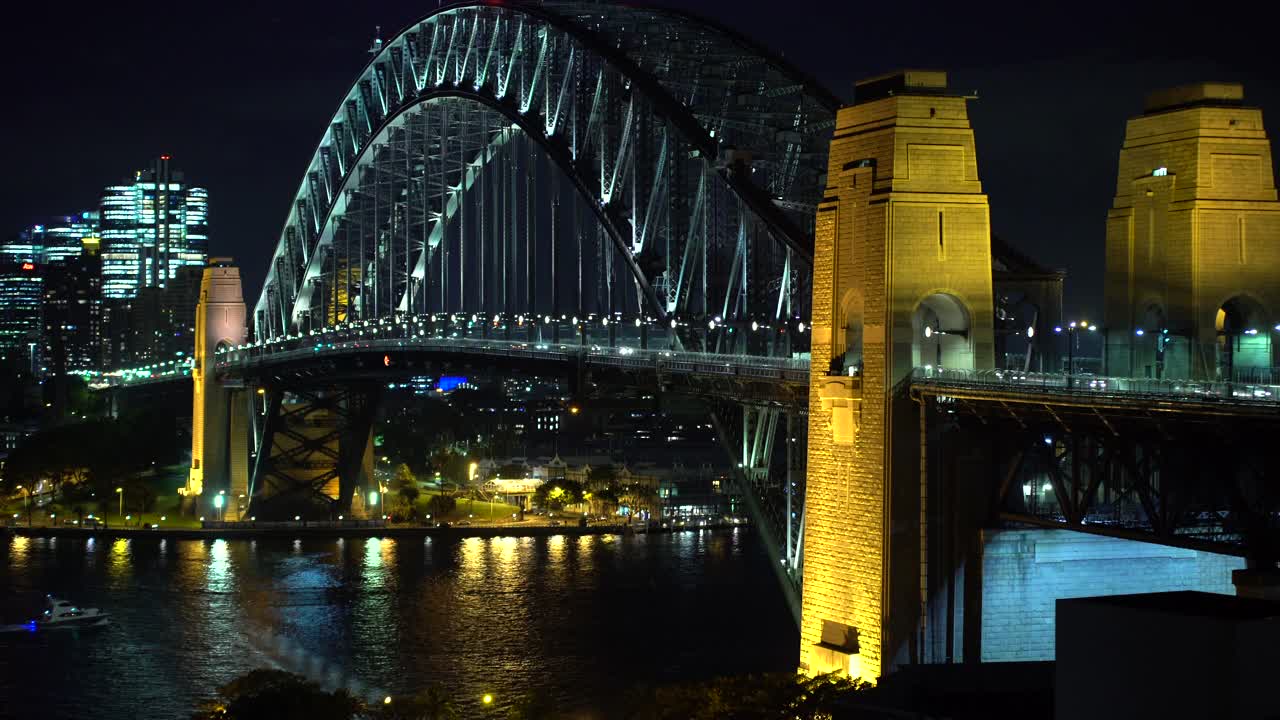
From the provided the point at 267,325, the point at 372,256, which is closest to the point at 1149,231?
the point at 372,256

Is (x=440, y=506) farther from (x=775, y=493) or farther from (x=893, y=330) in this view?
(x=893, y=330)

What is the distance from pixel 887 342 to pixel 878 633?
4602 mm

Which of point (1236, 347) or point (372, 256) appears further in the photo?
point (372, 256)

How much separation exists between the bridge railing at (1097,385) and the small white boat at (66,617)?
33921mm

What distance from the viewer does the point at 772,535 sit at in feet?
121

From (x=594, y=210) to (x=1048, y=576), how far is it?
28038 mm

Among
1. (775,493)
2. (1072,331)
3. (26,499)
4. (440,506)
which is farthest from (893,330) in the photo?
(26,499)

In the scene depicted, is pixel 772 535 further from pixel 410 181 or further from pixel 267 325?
pixel 267 325

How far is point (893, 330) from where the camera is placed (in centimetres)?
2958

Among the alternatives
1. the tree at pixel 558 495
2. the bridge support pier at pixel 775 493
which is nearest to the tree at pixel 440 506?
the tree at pixel 558 495

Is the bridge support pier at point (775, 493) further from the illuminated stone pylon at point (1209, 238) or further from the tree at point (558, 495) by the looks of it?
the tree at point (558, 495)

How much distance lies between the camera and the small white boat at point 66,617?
54.8 meters

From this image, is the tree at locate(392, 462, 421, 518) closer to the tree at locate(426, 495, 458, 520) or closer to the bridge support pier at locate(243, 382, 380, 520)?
the tree at locate(426, 495, 458, 520)

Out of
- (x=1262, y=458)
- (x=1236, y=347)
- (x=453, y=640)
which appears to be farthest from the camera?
(x=453, y=640)
